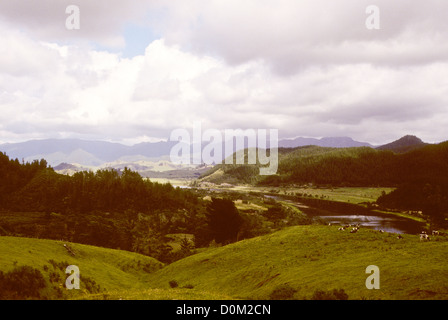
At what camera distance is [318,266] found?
3631cm

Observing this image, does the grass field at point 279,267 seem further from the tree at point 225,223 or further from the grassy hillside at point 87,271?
the tree at point 225,223

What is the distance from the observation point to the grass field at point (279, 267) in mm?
26344

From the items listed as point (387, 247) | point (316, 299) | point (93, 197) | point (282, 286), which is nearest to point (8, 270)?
point (282, 286)

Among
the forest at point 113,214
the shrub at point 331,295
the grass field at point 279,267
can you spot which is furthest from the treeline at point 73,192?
the shrub at point 331,295

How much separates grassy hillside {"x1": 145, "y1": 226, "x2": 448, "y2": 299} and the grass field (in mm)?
63

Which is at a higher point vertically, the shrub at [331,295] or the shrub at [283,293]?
the shrub at [331,295]

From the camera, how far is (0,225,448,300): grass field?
2634cm

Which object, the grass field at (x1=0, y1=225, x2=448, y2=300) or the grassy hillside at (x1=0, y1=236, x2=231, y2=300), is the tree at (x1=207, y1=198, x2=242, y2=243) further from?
the grass field at (x1=0, y1=225, x2=448, y2=300)

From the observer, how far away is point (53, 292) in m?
33.7

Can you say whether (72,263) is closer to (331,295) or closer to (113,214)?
(331,295)

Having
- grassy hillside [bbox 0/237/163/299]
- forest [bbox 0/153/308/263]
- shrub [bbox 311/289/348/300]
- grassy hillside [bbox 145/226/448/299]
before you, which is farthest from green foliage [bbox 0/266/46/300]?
forest [bbox 0/153/308/263]

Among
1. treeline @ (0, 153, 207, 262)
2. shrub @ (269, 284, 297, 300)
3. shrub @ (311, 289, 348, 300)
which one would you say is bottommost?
treeline @ (0, 153, 207, 262)

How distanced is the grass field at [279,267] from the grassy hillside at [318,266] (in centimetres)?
6

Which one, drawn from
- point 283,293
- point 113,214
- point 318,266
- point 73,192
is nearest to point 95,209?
point 113,214
